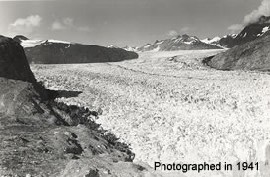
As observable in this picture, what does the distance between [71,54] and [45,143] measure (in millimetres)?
63751

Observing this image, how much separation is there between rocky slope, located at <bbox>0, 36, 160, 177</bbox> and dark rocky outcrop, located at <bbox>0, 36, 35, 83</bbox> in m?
0.06

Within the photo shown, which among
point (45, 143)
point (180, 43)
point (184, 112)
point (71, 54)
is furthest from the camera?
point (180, 43)

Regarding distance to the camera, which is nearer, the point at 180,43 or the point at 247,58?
the point at 247,58

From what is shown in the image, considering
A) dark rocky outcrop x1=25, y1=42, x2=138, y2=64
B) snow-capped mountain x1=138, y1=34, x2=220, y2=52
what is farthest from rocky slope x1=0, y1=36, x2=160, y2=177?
snow-capped mountain x1=138, y1=34, x2=220, y2=52

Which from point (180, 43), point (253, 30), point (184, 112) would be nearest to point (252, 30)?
point (253, 30)

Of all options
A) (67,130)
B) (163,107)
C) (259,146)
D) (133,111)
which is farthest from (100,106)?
(259,146)

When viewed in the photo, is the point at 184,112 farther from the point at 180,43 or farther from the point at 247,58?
the point at 180,43

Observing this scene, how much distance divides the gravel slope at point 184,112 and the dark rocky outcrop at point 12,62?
13.1ft

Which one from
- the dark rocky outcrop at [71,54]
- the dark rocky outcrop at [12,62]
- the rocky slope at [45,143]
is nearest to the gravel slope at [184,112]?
the rocky slope at [45,143]

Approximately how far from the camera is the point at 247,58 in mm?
43531

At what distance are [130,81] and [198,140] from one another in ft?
52.0

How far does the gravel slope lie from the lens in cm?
1792

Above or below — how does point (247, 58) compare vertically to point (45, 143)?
above

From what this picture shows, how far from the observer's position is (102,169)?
41.0 ft
